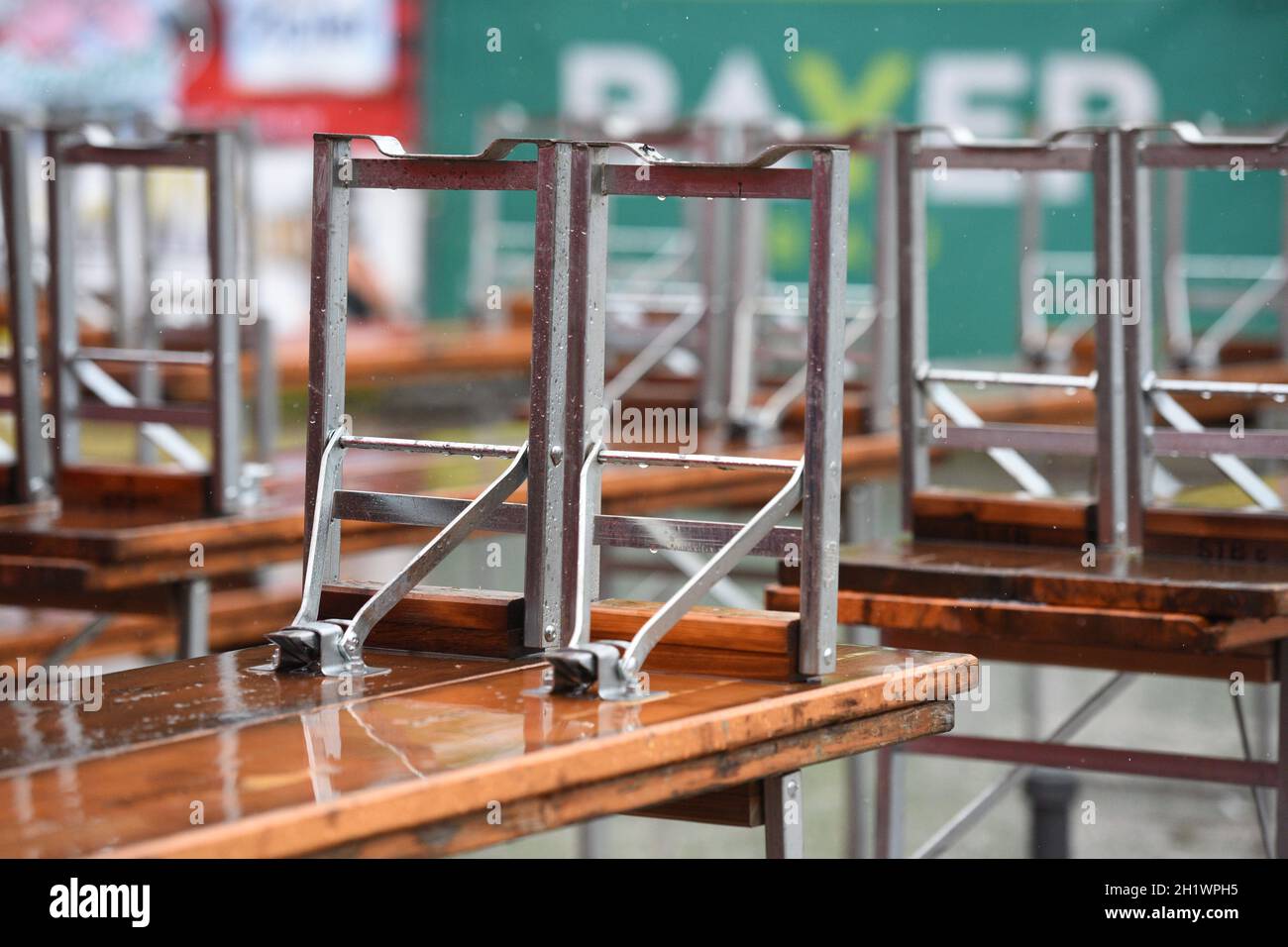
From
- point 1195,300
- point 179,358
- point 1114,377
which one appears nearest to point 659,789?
point 1114,377

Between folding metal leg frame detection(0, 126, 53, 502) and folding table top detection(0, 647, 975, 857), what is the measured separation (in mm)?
2104

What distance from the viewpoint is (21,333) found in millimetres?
4754

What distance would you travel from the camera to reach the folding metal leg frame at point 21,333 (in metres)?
4.70

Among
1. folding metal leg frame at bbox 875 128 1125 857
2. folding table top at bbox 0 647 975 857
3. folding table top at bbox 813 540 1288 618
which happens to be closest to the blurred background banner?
folding metal leg frame at bbox 875 128 1125 857

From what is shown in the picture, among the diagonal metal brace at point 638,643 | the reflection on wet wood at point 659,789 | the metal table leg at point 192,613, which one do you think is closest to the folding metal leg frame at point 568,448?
the diagonal metal brace at point 638,643

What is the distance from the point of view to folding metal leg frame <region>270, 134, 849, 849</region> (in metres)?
2.53

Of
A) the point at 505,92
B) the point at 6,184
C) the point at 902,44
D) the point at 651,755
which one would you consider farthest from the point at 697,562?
the point at 505,92

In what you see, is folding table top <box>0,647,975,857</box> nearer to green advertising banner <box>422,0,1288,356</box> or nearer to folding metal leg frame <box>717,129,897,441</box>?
folding metal leg frame <box>717,129,897,441</box>

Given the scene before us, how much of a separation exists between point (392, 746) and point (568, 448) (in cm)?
58

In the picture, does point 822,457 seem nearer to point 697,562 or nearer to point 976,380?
point 976,380

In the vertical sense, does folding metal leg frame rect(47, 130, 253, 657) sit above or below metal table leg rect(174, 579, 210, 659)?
above

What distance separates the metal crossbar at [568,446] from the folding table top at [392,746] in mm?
74

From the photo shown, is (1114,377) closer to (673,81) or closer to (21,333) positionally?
(21,333)

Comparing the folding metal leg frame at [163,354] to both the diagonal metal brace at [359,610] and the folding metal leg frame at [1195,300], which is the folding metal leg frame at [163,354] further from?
the folding metal leg frame at [1195,300]
